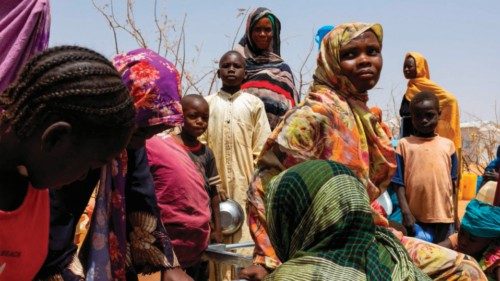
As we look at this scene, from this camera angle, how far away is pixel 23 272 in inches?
84.1

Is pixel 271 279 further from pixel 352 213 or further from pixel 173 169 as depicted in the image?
pixel 173 169

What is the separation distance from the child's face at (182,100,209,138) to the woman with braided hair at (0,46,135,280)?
11.1 ft

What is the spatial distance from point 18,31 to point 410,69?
21.8ft

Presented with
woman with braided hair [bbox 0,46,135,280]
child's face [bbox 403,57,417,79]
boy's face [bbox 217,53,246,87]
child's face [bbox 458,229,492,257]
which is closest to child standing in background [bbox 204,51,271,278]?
boy's face [bbox 217,53,246,87]

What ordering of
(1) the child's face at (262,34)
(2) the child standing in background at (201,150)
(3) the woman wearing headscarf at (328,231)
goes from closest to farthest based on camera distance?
1. (3) the woman wearing headscarf at (328,231)
2. (2) the child standing in background at (201,150)
3. (1) the child's face at (262,34)

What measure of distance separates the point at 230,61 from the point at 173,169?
2.50m

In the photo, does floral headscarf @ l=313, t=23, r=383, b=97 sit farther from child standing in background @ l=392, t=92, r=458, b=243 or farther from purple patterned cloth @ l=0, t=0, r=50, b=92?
child standing in background @ l=392, t=92, r=458, b=243

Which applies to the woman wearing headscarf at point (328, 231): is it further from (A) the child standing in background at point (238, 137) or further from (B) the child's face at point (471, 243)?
(A) the child standing in background at point (238, 137)

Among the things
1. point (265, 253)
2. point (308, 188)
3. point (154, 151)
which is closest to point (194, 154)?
point (154, 151)

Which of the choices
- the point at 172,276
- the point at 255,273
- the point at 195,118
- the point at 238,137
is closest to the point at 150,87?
the point at 172,276

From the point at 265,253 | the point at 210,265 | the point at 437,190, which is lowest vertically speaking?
the point at 210,265

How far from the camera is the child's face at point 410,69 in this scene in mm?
9047

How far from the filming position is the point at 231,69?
6.44 m

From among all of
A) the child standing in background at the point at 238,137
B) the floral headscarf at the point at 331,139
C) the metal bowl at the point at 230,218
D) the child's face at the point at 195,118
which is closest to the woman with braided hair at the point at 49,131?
the floral headscarf at the point at 331,139
